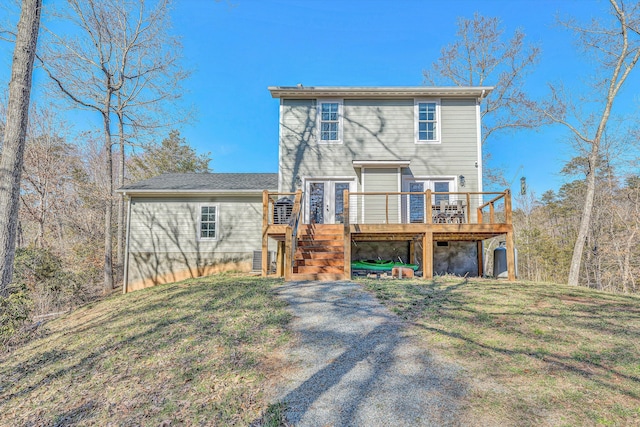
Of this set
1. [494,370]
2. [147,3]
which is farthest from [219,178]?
[494,370]

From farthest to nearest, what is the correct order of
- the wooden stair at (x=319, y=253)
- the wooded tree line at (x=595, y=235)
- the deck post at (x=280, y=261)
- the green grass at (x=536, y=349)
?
the wooded tree line at (x=595, y=235) → the deck post at (x=280, y=261) → the wooden stair at (x=319, y=253) → the green grass at (x=536, y=349)

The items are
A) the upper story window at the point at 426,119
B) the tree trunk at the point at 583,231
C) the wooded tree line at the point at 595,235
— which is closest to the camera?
the upper story window at the point at 426,119

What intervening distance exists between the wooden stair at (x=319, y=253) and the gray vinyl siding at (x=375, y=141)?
1947 mm

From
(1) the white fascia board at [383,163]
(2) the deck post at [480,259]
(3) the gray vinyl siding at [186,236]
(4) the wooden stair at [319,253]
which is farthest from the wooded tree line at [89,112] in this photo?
(2) the deck post at [480,259]

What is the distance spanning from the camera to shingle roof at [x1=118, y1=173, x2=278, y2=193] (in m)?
11.8

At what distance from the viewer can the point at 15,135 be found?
5414 millimetres

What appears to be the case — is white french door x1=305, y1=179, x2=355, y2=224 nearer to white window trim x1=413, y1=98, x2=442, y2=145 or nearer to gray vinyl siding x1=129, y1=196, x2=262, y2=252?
Answer: gray vinyl siding x1=129, y1=196, x2=262, y2=252

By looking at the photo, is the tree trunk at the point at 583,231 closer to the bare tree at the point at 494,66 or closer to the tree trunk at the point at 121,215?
the bare tree at the point at 494,66

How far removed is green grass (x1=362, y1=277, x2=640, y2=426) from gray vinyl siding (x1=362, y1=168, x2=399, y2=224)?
4.11 metres

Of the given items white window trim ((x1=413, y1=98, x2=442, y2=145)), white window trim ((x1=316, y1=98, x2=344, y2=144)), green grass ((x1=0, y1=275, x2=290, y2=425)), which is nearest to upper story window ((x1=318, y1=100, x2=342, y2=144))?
white window trim ((x1=316, y1=98, x2=344, y2=144))

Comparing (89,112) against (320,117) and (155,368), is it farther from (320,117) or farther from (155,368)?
(155,368)

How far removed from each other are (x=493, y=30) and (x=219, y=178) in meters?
15.2

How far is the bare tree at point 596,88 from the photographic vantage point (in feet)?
36.8

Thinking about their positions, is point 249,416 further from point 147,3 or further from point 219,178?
point 147,3
